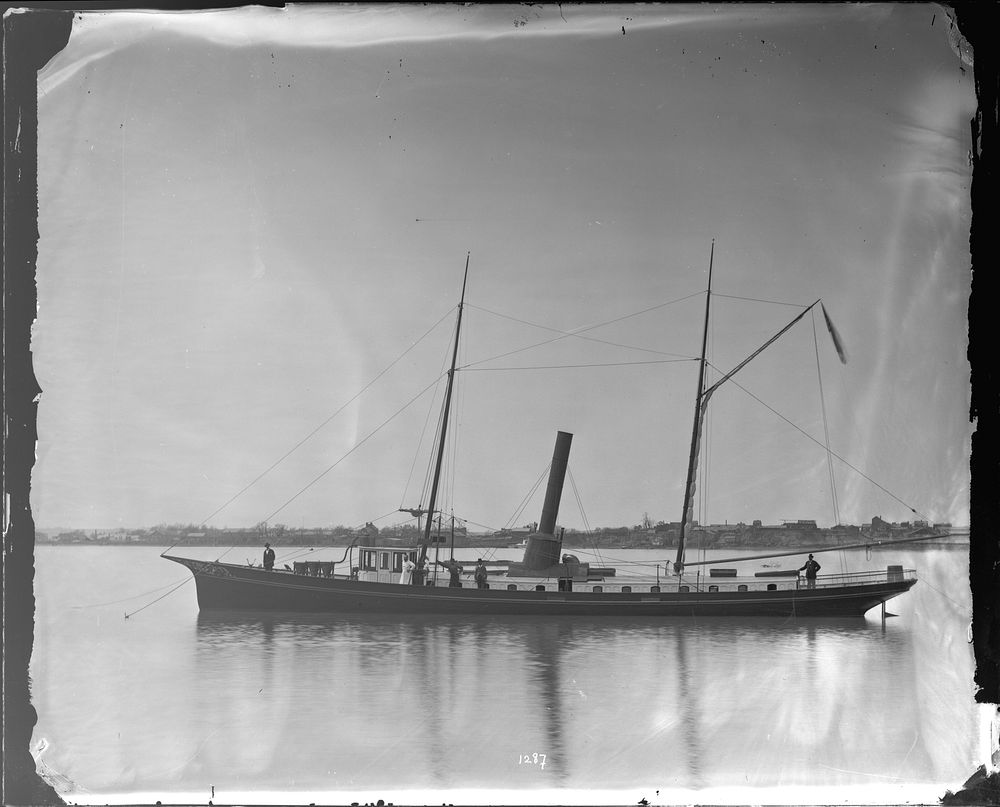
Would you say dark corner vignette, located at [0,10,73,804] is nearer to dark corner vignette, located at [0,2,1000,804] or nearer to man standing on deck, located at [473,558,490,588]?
dark corner vignette, located at [0,2,1000,804]

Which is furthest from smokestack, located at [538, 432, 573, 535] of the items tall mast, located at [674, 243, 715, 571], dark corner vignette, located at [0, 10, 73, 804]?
dark corner vignette, located at [0, 10, 73, 804]

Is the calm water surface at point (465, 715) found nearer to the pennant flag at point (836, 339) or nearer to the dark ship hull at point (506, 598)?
the pennant flag at point (836, 339)

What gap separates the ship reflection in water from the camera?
23.4ft

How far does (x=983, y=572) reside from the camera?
7488 millimetres

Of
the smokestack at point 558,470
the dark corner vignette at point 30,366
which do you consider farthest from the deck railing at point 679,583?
the dark corner vignette at point 30,366

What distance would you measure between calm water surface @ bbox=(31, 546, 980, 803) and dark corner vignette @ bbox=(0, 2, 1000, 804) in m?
0.17

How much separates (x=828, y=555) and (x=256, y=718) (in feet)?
31.0

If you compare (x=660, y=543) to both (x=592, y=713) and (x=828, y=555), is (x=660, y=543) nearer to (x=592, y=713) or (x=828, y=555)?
(x=828, y=555)

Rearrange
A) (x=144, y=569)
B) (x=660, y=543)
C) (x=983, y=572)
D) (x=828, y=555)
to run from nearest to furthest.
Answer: (x=983, y=572)
(x=144, y=569)
(x=660, y=543)
(x=828, y=555)

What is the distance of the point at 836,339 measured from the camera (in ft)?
29.8

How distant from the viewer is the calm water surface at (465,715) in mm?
7133

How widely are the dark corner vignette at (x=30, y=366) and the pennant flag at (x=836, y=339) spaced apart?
1.46 meters

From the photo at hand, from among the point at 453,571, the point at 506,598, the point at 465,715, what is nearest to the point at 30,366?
the point at 465,715

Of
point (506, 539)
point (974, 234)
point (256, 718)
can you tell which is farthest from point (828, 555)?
point (256, 718)
